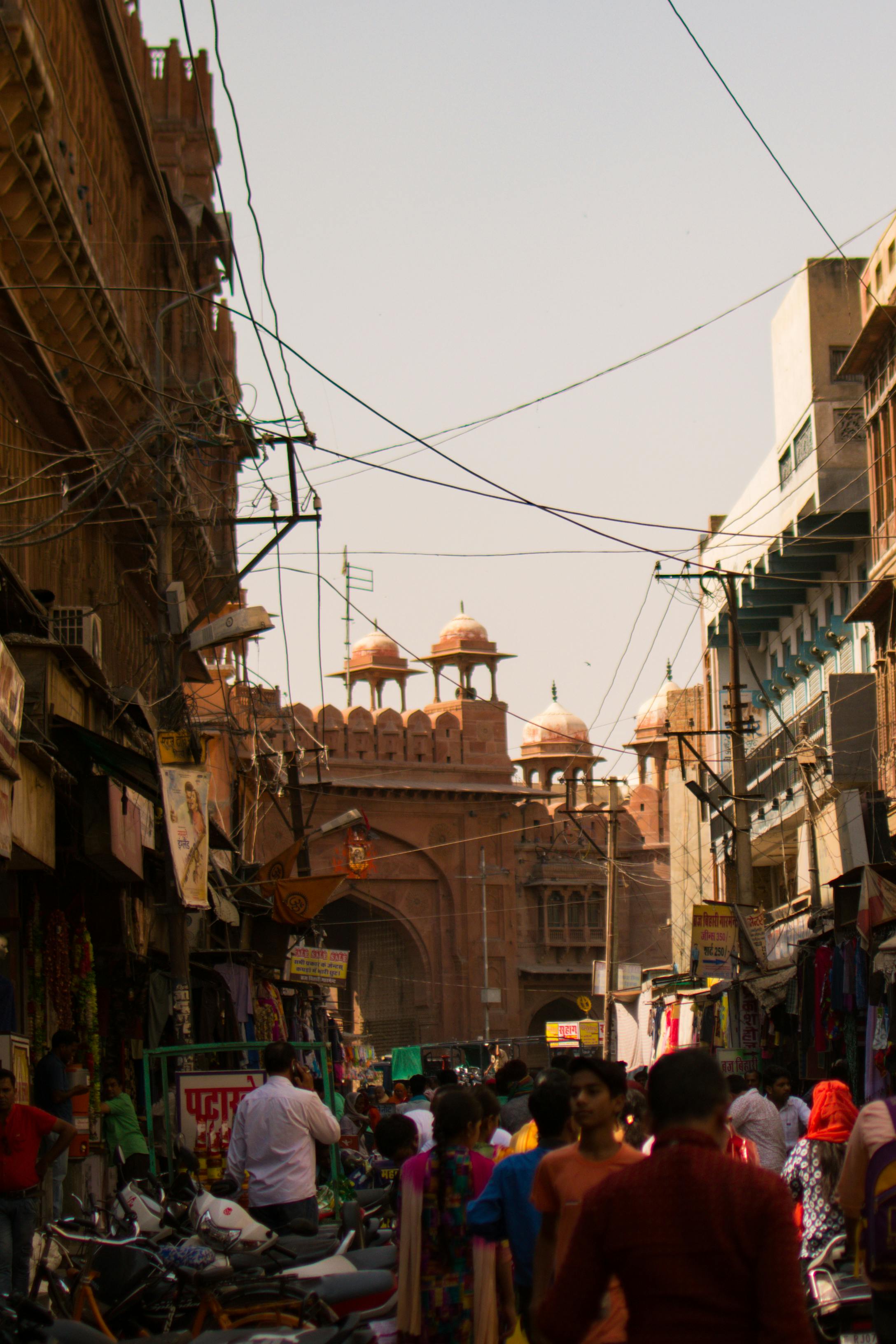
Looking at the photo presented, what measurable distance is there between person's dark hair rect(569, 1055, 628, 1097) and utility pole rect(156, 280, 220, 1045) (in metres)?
7.30

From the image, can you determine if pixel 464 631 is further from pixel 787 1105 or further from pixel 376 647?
pixel 787 1105

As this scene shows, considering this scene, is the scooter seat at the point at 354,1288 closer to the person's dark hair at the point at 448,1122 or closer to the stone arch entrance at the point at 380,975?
the person's dark hair at the point at 448,1122

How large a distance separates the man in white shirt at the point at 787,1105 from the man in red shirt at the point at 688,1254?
7.22 meters

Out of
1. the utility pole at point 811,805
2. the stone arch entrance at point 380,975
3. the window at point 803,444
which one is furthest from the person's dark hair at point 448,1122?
the stone arch entrance at point 380,975

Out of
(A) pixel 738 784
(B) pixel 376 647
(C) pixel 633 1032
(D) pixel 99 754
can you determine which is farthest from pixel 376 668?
(D) pixel 99 754

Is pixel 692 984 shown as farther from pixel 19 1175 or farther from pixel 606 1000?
pixel 19 1175

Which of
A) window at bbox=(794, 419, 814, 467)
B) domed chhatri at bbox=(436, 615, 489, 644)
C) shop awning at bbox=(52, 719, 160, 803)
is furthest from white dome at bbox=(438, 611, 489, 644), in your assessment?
shop awning at bbox=(52, 719, 160, 803)

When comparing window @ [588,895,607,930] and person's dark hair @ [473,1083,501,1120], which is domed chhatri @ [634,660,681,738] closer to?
window @ [588,895,607,930]

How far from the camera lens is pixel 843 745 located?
17625 mm

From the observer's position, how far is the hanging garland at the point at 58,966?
10.6 m

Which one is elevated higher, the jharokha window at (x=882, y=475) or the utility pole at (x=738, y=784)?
the jharokha window at (x=882, y=475)

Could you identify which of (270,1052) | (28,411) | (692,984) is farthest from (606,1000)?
(270,1052)

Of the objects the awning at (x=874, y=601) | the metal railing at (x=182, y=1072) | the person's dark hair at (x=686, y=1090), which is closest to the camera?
the person's dark hair at (x=686, y=1090)

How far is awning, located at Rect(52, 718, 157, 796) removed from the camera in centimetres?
955
